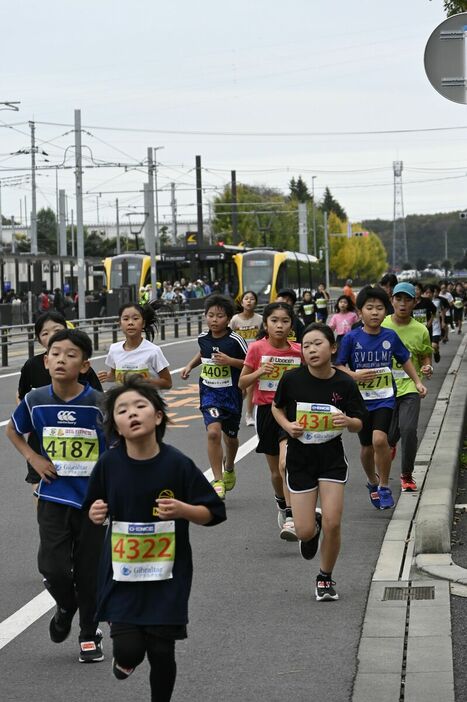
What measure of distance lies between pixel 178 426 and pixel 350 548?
321 inches

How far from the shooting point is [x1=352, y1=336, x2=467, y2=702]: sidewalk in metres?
5.79

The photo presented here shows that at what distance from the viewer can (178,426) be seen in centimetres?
1700

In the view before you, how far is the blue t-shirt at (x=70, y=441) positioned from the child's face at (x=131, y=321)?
3197 mm

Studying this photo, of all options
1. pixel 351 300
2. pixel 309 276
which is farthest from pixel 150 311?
pixel 309 276

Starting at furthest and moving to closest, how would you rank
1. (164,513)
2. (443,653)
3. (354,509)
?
(354,509), (443,653), (164,513)

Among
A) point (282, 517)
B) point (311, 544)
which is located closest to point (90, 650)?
point (311, 544)

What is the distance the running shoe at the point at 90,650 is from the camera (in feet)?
20.6

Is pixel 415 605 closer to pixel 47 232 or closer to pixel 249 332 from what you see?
pixel 249 332

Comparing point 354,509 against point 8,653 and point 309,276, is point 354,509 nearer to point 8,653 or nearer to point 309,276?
point 8,653

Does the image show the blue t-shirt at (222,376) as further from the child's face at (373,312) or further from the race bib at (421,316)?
the race bib at (421,316)

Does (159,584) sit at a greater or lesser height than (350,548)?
greater

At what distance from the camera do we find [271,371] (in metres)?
9.66

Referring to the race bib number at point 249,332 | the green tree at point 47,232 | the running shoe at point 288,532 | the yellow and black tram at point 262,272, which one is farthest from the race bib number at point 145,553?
the green tree at point 47,232

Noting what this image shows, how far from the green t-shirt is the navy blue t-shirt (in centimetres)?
589
